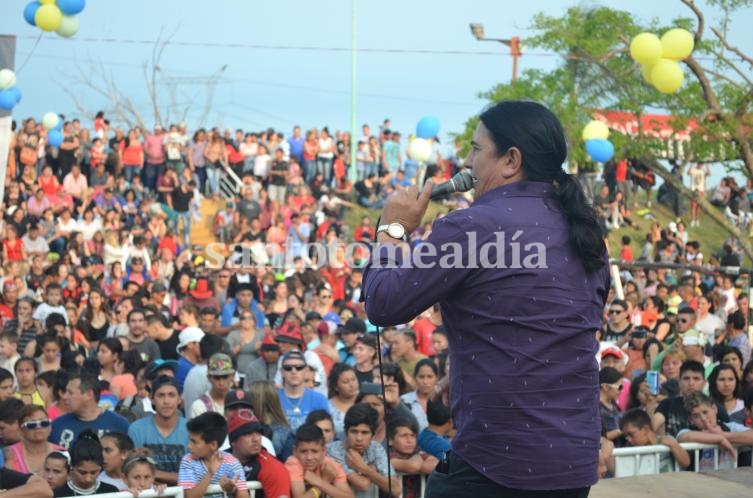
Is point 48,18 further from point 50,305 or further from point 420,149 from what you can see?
point 420,149

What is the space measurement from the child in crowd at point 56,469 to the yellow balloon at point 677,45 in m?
8.58

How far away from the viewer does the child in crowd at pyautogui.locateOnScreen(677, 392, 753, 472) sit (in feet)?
23.1

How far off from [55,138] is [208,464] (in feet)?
50.9

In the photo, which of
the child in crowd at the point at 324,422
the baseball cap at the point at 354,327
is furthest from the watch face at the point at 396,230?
the baseball cap at the point at 354,327

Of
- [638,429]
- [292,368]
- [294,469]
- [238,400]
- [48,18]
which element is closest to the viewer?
[294,469]

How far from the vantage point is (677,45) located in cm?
1269

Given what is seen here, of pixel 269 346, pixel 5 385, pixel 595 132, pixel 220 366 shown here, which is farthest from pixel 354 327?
pixel 595 132

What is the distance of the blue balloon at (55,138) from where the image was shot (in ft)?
67.9

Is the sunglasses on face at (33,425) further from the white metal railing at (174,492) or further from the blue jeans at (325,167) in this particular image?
the blue jeans at (325,167)

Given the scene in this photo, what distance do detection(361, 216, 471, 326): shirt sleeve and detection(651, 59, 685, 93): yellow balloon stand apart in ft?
34.1

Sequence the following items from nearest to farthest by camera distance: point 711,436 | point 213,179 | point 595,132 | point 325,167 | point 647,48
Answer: point 711,436 → point 647,48 → point 595,132 → point 213,179 → point 325,167

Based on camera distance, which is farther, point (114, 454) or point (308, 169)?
point (308, 169)

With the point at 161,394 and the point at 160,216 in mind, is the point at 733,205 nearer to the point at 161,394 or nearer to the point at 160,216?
the point at 160,216

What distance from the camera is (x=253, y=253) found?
18.5 m
